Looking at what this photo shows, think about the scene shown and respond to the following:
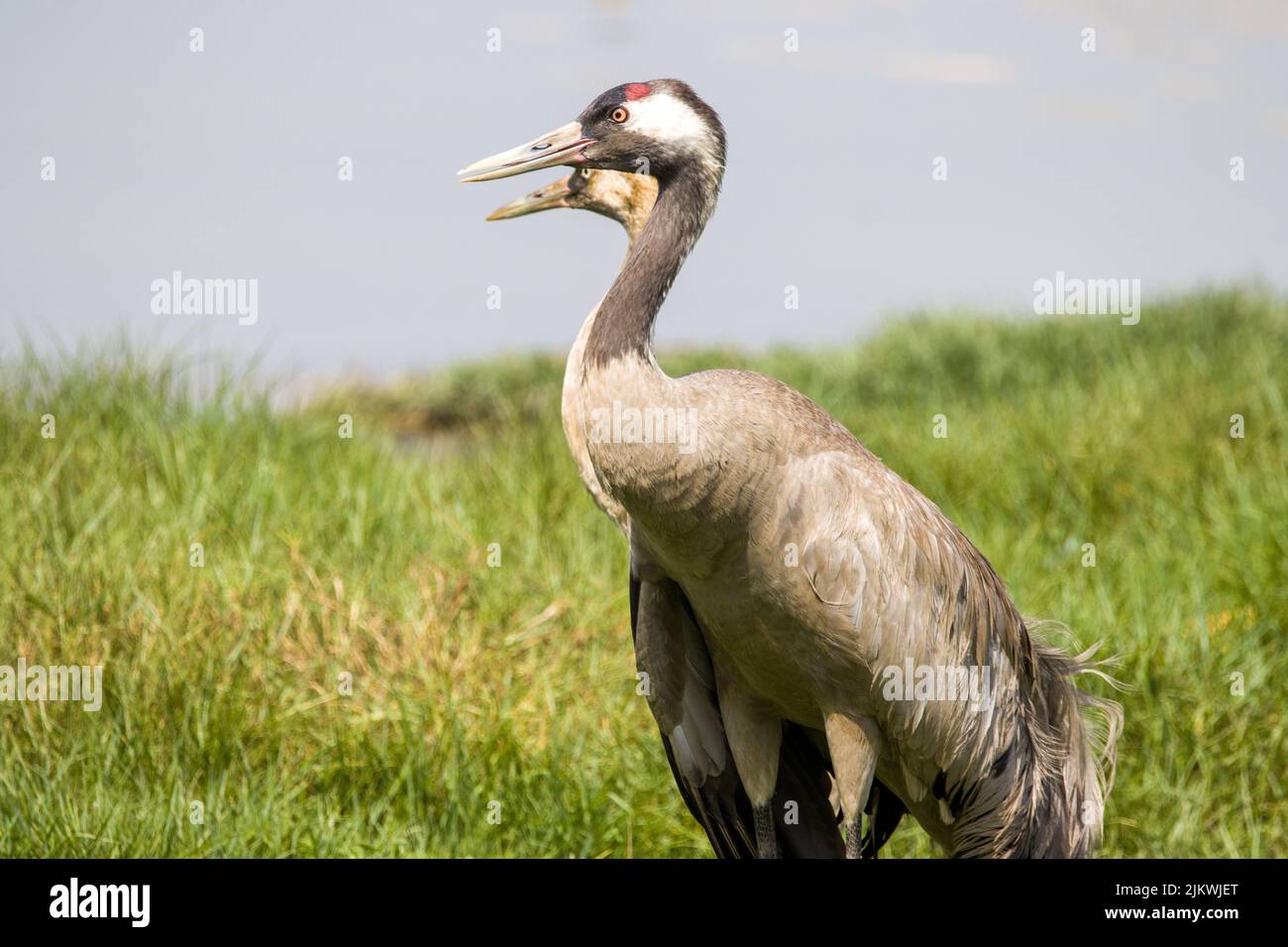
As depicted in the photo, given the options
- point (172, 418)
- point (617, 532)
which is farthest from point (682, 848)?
point (172, 418)

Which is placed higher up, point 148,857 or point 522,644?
point 522,644

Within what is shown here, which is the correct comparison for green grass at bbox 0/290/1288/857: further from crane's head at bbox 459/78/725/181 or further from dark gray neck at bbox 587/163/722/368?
crane's head at bbox 459/78/725/181

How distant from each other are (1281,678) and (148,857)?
4144 millimetres

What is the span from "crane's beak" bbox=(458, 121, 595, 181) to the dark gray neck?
29 cm

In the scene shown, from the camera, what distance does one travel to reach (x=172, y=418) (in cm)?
664

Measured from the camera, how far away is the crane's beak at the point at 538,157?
3.93 meters

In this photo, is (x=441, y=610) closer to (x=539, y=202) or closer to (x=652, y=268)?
(x=539, y=202)

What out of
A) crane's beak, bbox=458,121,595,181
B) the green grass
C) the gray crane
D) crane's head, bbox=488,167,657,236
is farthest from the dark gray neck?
the green grass

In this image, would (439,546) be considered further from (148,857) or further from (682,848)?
(148,857)

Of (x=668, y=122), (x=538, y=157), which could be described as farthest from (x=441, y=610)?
(x=668, y=122)

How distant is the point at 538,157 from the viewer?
3955 millimetres

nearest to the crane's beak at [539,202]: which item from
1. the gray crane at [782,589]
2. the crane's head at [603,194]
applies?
the crane's head at [603,194]

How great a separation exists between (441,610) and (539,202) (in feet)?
4.95

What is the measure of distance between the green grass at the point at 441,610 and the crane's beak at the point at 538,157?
5.92ft
